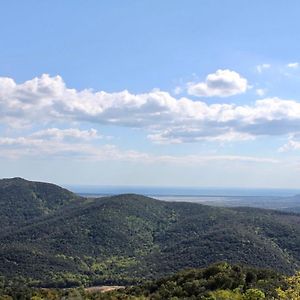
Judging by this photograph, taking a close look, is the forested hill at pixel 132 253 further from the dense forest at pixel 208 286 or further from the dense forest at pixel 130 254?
the dense forest at pixel 208 286

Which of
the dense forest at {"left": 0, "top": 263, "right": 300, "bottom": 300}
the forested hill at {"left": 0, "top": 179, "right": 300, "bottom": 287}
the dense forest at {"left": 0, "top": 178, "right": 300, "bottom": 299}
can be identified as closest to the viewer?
the dense forest at {"left": 0, "top": 263, "right": 300, "bottom": 300}

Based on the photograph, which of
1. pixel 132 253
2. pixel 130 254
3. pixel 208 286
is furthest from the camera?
pixel 132 253

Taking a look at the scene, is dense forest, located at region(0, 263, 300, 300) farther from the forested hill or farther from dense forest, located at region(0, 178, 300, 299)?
the forested hill

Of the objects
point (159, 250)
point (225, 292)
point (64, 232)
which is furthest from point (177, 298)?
point (64, 232)

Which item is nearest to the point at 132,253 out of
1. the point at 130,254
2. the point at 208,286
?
the point at 130,254

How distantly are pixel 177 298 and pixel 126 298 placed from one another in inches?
426

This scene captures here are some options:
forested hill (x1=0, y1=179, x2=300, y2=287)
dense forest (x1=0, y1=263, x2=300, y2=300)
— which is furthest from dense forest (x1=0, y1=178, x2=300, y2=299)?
dense forest (x1=0, y1=263, x2=300, y2=300)

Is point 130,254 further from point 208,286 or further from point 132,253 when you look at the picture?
point 208,286

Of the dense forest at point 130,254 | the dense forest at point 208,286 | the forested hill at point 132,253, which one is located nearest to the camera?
the dense forest at point 208,286

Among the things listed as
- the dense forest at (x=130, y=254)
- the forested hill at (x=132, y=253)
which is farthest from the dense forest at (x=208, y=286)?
the forested hill at (x=132, y=253)

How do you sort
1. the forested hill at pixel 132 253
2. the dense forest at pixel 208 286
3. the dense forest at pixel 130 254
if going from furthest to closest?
the forested hill at pixel 132 253 < the dense forest at pixel 130 254 < the dense forest at pixel 208 286

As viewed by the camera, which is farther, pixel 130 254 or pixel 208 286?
pixel 130 254

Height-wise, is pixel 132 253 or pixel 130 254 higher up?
pixel 132 253

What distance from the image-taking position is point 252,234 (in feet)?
569
